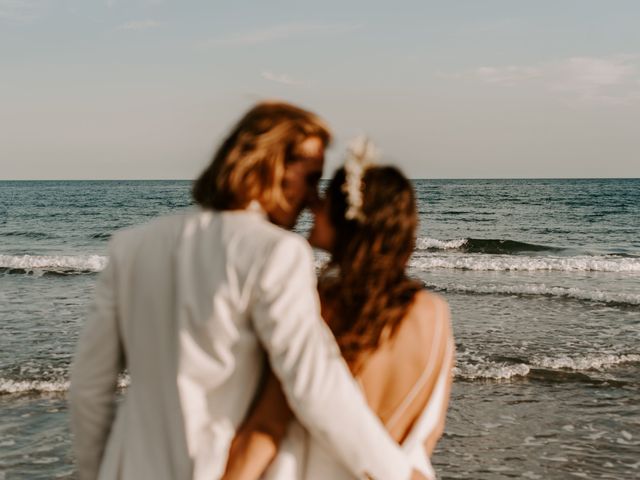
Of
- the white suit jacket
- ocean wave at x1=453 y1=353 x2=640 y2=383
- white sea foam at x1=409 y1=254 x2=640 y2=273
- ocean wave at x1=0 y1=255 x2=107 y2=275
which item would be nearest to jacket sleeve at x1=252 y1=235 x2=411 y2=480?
the white suit jacket

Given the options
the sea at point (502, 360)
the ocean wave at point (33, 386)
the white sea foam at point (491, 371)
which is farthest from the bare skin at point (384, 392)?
the white sea foam at point (491, 371)

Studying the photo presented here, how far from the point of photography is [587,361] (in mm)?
8172

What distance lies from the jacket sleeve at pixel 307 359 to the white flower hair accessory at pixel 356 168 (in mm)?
215

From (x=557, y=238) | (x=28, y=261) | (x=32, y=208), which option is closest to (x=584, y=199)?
(x=557, y=238)

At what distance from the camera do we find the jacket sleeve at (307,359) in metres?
1.48

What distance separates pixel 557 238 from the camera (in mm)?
26609

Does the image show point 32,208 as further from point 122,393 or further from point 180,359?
point 180,359

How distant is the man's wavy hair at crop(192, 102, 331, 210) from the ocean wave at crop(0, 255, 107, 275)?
623 inches

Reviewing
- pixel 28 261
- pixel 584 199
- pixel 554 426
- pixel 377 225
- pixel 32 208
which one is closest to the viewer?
pixel 377 225

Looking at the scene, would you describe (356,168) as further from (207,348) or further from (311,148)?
(207,348)

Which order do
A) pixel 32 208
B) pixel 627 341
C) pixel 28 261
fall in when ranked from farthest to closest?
pixel 32 208 → pixel 28 261 → pixel 627 341

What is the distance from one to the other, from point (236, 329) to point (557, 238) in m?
26.5

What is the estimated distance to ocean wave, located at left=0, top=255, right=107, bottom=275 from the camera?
16.9m

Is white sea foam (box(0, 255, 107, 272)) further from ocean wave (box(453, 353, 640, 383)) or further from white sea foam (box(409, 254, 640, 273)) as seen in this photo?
ocean wave (box(453, 353, 640, 383))
